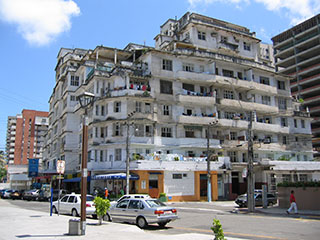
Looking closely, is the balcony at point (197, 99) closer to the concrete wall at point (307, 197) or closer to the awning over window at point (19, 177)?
the concrete wall at point (307, 197)

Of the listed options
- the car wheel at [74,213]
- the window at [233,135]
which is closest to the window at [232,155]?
the window at [233,135]

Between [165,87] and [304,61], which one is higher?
[304,61]

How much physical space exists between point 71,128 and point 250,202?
106ft

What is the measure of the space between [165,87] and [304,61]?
46.6 meters

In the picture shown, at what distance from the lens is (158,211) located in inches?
601

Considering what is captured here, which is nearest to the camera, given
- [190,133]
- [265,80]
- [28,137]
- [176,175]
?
[176,175]

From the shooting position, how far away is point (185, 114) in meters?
43.1

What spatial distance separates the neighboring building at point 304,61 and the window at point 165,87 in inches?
1469

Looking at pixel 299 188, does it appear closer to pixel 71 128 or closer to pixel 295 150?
pixel 295 150

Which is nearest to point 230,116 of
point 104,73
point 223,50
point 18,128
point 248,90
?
point 248,90

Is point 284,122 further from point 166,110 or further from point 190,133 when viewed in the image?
point 166,110

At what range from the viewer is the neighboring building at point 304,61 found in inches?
2815

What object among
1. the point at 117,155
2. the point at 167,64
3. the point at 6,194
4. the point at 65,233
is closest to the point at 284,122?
the point at 167,64

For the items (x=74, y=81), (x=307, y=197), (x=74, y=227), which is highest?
(x=74, y=81)
